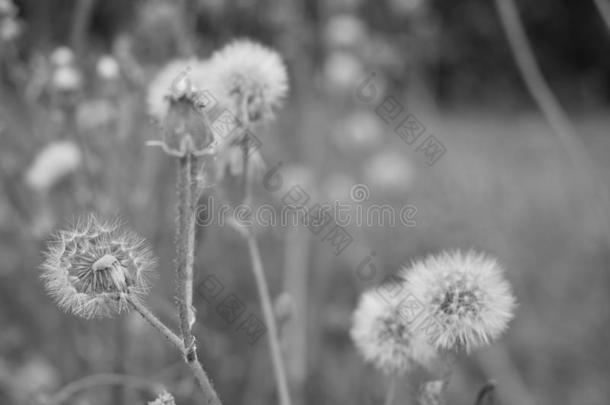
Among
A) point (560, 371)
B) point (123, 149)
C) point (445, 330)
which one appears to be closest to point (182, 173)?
point (445, 330)

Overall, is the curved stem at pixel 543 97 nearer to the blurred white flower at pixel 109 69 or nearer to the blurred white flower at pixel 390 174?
the blurred white flower at pixel 109 69

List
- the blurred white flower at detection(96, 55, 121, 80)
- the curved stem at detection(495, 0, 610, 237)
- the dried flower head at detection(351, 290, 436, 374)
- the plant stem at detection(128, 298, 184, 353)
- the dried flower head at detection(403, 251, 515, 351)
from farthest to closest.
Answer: the curved stem at detection(495, 0, 610, 237) → the blurred white flower at detection(96, 55, 121, 80) → the dried flower head at detection(351, 290, 436, 374) → the dried flower head at detection(403, 251, 515, 351) → the plant stem at detection(128, 298, 184, 353)

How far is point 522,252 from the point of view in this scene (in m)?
4.40

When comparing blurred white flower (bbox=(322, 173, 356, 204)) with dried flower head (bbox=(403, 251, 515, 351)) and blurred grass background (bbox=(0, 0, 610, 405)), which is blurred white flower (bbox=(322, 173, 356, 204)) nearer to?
blurred grass background (bbox=(0, 0, 610, 405))

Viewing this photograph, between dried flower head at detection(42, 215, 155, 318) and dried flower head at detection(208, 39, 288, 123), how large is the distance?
1.47 ft

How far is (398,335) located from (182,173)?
19.7 inches

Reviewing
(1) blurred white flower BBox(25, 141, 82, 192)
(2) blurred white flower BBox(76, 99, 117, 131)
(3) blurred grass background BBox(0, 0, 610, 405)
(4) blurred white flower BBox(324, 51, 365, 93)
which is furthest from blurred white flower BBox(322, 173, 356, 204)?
(1) blurred white flower BBox(25, 141, 82, 192)

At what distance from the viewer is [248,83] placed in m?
1.37

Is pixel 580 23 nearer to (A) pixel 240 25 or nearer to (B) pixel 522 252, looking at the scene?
(B) pixel 522 252

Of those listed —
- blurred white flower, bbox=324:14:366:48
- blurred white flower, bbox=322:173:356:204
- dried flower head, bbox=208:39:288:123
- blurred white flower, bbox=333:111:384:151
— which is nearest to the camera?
dried flower head, bbox=208:39:288:123

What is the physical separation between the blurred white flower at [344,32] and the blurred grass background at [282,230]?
16 mm

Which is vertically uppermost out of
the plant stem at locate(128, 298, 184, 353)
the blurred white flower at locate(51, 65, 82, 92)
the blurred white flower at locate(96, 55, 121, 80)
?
the blurred white flower at locate(51, 65, 82, 92)

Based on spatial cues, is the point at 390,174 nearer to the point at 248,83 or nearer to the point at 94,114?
the point at 94,114

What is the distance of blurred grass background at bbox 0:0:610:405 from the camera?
2.14 metres
